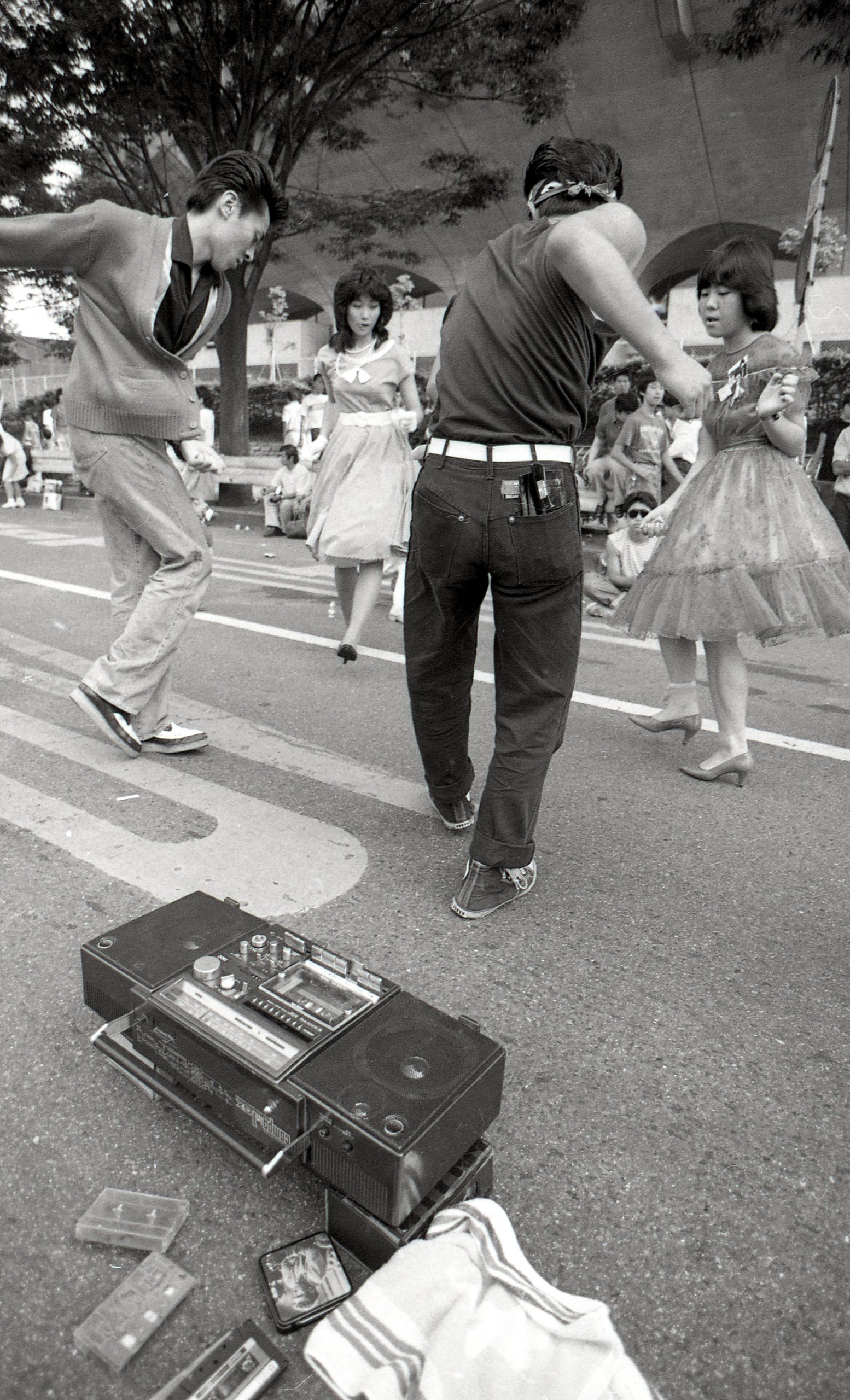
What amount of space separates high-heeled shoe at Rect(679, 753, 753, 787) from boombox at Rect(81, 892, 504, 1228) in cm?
217

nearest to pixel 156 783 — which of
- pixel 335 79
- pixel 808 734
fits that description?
pixel 808 734

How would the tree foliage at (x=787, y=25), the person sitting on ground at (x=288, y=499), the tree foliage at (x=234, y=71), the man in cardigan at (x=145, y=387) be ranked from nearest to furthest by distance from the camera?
the man in cardigan at (x=145, y=387), the tree foliage at (x=787, y=25), the tree foliage at (x=234, y=71), the person sitting on ground at (x=288, y=499)

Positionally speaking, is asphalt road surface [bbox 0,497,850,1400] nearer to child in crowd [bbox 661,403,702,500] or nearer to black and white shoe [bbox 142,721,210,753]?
black and white shoe [bbox 142,721,210,753]

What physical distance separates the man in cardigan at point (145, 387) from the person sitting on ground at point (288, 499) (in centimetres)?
778

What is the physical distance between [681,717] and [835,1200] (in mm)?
2462

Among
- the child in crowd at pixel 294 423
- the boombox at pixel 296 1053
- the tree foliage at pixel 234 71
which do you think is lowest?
the boombox at pixel 296 1053

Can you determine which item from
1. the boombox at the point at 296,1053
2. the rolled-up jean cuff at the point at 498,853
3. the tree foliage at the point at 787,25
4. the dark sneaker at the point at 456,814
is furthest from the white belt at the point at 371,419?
the tree foliage at the point at 787,25

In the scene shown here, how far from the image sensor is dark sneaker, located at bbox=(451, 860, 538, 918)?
2.47m

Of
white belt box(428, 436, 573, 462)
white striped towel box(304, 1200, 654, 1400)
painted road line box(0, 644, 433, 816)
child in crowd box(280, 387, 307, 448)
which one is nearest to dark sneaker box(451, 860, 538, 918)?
painted road line box(0, 644, 433, 816)

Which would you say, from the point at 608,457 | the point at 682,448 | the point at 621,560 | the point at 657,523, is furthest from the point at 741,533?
the point at 608,457

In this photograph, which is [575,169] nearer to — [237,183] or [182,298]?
[237,183]

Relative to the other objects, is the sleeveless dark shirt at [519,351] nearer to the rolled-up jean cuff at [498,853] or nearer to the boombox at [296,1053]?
the rolled-up jean cuff at [498,853]

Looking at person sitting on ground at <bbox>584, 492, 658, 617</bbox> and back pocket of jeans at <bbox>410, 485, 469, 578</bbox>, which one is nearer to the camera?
back pocket of jeans at <bbox>410, 485, 469, 578</bbox>

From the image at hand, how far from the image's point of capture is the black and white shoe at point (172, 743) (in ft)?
11.8
